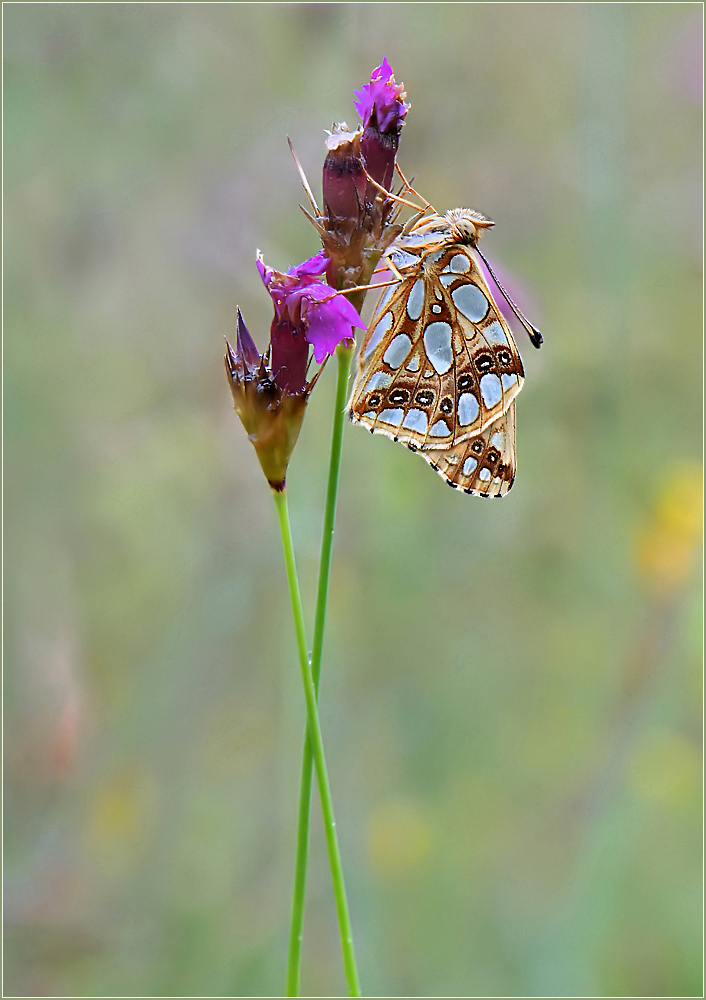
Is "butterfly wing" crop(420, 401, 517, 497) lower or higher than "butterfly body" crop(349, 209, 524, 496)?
lower

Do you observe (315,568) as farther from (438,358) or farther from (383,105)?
(383,105)

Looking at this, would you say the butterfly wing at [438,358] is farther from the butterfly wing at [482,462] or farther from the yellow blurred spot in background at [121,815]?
the yellow blurred spot in background at [121,815]

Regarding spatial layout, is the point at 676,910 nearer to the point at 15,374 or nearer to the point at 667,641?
the point at 667,641

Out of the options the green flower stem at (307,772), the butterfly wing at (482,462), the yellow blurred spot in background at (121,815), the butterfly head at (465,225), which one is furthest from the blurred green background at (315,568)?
the green flower stem at (307,772)

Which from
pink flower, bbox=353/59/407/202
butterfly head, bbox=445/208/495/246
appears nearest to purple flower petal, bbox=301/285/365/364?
pink flower, bbox=353/59/407/202

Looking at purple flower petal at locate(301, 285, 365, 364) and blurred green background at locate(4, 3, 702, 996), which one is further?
blurred green background at locate(4, 3, 702, 996)

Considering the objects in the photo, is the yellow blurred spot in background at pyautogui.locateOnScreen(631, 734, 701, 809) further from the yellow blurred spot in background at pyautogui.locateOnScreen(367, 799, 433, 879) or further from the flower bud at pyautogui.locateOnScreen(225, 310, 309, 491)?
the flower bud at pyautogui.locateOnScreen(225, 310, 309, 491)

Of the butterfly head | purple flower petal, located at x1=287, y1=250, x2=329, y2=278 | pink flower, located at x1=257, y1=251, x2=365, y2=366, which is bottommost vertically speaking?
pink flower, located at x1=257, y1=251, x2=365, y2=366

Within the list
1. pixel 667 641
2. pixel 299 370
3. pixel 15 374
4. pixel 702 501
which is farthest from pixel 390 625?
pixel 299 370
